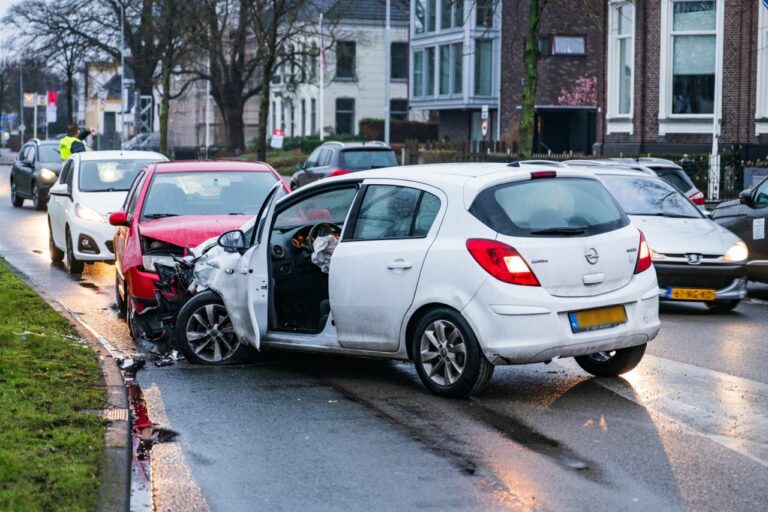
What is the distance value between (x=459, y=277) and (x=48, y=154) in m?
26.9

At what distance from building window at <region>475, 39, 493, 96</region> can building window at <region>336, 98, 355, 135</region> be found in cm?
2057

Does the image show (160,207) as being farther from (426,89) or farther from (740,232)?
(426,89)

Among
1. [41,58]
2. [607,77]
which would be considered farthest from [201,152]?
[607,77]

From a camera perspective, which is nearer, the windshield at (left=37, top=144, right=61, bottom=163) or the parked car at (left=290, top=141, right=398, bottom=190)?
the parked car at (left=290, top=141, right=398, bottom=190)

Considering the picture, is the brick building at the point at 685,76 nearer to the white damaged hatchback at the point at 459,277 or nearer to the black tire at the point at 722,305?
the black tire at the point at 722,305

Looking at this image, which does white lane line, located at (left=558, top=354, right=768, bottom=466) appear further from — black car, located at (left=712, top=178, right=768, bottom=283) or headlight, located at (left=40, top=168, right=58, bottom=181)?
headlight, located at (left=40, top=168, right=58, bottom=181)

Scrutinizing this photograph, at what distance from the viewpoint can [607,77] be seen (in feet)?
119

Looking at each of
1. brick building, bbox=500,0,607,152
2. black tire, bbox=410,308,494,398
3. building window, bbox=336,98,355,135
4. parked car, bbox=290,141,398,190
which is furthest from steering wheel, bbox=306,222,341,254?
building window, bbox=336,98,355,135

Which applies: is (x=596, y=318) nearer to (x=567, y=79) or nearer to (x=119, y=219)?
(x=119, y=219)

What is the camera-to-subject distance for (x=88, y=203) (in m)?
17.8

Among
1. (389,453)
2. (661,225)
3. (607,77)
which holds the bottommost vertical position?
(389,453)

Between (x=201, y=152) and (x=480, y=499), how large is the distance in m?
63.0

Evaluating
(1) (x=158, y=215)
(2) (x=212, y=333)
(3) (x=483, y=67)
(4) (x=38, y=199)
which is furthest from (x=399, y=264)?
(3) (x=483, y=67)

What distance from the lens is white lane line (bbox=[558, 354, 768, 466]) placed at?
24.9 feet
